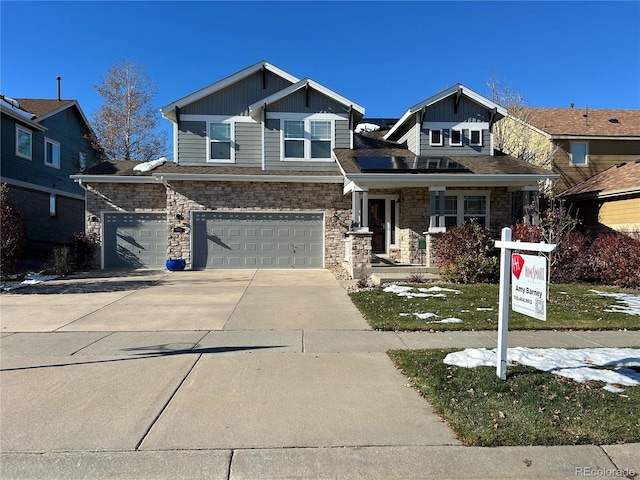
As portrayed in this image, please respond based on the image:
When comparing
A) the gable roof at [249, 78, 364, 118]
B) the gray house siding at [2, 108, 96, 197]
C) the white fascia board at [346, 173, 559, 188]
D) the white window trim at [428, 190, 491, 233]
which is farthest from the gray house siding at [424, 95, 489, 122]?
the gray house siding at [2, 108, 96, 197]

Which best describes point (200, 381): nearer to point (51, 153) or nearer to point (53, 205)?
point (53, 205)

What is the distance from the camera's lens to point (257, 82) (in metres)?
17.3

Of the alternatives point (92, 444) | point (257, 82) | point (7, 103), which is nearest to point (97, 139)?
point (7, 103)

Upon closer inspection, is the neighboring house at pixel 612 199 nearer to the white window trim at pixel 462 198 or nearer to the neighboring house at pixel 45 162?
the white window trim at pixel 462 198

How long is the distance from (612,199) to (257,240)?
13633 mm

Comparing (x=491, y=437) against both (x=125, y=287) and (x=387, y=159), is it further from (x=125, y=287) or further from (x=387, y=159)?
(x=387, y=159)

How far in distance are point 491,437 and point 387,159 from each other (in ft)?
41.6

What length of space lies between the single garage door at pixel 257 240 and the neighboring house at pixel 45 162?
9.77 m

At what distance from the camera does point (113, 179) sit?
16.3 metres

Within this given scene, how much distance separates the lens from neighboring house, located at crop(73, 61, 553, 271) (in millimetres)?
16156

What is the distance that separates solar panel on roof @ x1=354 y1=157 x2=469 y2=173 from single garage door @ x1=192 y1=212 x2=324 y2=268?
318cm

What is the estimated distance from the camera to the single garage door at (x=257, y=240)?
53.6 ft

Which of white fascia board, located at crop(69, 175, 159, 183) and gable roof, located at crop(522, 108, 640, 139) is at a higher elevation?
gable roof, located at crop(522, 108, 640, 139)

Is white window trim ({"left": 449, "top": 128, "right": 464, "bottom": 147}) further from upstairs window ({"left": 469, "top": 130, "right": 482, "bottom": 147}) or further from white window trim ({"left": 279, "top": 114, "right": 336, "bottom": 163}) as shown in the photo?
white window trim ({"left": 279, "top": 114, "right": 336, "bottom": 163})
